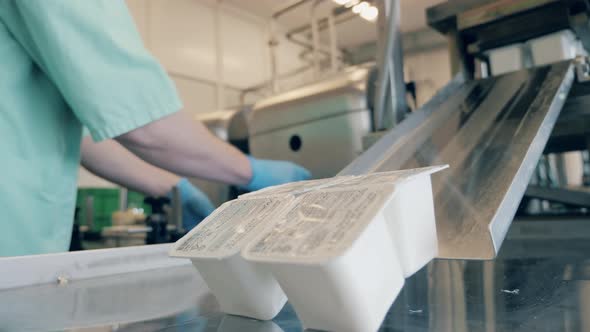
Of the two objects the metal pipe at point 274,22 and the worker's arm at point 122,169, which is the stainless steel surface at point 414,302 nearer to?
the worker's arm at point 122,169

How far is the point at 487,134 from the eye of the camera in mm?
649

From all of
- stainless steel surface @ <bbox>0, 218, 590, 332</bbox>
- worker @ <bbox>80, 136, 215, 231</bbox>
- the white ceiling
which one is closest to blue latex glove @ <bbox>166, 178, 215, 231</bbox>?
worker @ <bbox>80, 136, 215, 231</bbox>

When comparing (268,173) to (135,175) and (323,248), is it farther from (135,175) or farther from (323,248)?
(323,248)

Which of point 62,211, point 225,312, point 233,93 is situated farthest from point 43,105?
point 233,93

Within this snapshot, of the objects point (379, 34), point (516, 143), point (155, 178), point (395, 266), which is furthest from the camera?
point (155, 178)

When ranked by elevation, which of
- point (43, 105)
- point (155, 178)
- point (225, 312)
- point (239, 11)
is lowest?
point (225, 312)

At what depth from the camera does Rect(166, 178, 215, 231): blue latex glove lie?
144cm

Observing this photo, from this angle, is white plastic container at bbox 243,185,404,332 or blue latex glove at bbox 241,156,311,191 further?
blue latex glove at bbox 241,156,311,191

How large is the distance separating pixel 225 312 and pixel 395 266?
143 millimetres

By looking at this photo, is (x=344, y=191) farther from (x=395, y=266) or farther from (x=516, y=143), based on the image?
(x=516, y=143)

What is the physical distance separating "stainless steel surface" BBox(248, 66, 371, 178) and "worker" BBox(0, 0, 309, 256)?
1.69 feet

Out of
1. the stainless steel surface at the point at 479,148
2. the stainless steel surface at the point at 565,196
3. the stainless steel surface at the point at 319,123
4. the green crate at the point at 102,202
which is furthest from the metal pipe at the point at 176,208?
the green crate at the point at 102,202

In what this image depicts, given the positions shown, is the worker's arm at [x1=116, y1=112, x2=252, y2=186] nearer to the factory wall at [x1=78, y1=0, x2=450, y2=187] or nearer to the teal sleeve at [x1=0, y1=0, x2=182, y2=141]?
the teal sleeve at [x1=0, y1=0, x2=182, y2=141]

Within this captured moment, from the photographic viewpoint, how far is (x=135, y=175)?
4.31 feet
